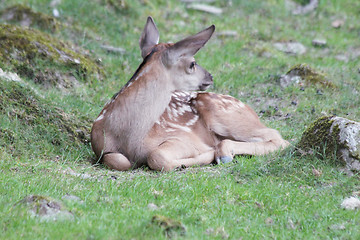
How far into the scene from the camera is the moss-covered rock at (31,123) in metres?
6.89

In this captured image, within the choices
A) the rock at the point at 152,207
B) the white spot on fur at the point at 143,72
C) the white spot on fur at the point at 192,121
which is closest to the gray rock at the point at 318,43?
the white spot on fur at the point at 192,121

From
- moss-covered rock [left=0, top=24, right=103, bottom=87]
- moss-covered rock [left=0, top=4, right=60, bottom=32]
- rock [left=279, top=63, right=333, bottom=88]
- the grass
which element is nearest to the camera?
the grass

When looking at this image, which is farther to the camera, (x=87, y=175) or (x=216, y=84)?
(x=216, y=84)

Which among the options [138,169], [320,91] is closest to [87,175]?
[138,169]

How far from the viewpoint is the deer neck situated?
6.76 meters

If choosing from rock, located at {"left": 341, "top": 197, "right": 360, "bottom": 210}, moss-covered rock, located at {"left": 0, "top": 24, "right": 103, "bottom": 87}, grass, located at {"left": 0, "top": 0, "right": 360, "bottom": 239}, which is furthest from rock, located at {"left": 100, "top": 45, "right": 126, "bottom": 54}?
rock, located at {"left": 341, "top": 197, "right": 360, "bottom": 210}

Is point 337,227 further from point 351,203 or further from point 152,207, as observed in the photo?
point 152,207

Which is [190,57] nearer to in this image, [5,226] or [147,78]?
[147,78]

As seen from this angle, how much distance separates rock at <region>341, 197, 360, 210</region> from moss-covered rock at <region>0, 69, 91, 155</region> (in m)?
3.51

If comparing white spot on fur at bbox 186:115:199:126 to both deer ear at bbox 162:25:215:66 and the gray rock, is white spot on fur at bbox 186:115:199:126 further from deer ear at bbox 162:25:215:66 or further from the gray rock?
the gray rock

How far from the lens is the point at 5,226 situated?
4.35 meters

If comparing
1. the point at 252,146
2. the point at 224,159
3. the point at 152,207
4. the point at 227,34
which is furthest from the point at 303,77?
the point at 152,207

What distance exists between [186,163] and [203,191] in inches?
48.0

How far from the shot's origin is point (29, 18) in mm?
11000
